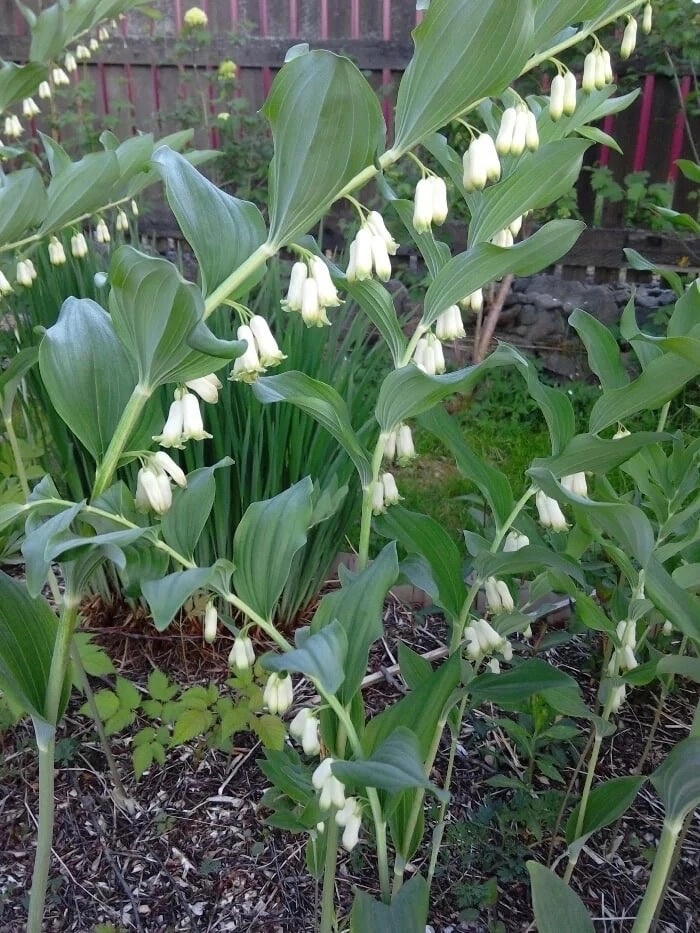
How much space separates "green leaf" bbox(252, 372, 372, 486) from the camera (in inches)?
41.2

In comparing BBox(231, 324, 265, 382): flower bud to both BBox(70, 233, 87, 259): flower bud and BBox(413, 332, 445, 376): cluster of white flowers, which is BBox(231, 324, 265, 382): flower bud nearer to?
BBox(413, 332, 445, 376): cluster of white flowers

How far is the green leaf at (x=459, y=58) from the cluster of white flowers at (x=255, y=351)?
11.8 inches

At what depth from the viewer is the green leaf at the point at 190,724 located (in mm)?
1635

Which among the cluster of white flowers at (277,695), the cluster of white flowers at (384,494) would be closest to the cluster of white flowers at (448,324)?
the cluster of white flowers at (384,494)

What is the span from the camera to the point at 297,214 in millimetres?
988

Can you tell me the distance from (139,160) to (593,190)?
164 inches

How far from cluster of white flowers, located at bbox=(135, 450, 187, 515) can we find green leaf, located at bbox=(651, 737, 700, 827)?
747 mm

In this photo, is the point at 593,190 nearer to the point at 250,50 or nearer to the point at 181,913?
the point at 250,50

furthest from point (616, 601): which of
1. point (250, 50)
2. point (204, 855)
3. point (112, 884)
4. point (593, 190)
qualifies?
point (250, 50)

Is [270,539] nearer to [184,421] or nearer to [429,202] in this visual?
[184,421]

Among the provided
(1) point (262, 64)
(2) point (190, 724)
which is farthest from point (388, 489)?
(1) point (262, 64)

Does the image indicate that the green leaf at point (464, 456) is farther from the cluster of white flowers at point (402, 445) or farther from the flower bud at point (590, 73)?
the flower bud at point (590, 73)

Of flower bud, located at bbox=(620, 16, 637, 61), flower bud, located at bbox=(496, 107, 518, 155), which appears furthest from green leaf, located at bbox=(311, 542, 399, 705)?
flower bud, located at bbox=(620, 16, 637, 61)

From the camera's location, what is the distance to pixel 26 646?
3.83 ft
